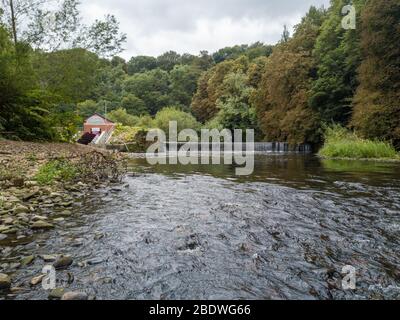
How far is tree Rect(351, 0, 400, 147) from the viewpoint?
52.8 feet

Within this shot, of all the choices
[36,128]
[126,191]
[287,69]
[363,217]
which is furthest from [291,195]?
[287,69]

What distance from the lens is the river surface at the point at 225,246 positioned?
257 centimetres

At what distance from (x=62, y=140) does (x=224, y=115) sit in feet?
70.9

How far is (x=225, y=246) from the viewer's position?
3537mm

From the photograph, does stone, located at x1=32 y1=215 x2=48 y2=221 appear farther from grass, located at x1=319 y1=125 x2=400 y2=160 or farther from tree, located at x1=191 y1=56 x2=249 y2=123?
tree, located at x1=191 y1=56 x2=249 y2=123

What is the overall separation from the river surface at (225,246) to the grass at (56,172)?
1082 mm

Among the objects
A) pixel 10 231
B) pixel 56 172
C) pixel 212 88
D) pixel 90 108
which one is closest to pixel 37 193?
pixel 56 172

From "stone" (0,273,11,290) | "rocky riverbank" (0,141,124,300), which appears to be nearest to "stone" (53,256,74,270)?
"rocky riverbank" (0,141,124,300)

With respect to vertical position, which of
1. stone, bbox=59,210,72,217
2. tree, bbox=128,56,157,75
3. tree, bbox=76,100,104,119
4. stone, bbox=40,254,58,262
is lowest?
stone, bbox=40,254,58,262

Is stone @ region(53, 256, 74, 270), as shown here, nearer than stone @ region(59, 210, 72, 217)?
Yes

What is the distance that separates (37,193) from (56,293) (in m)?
3.48

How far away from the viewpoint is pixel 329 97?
21859 millimetres
